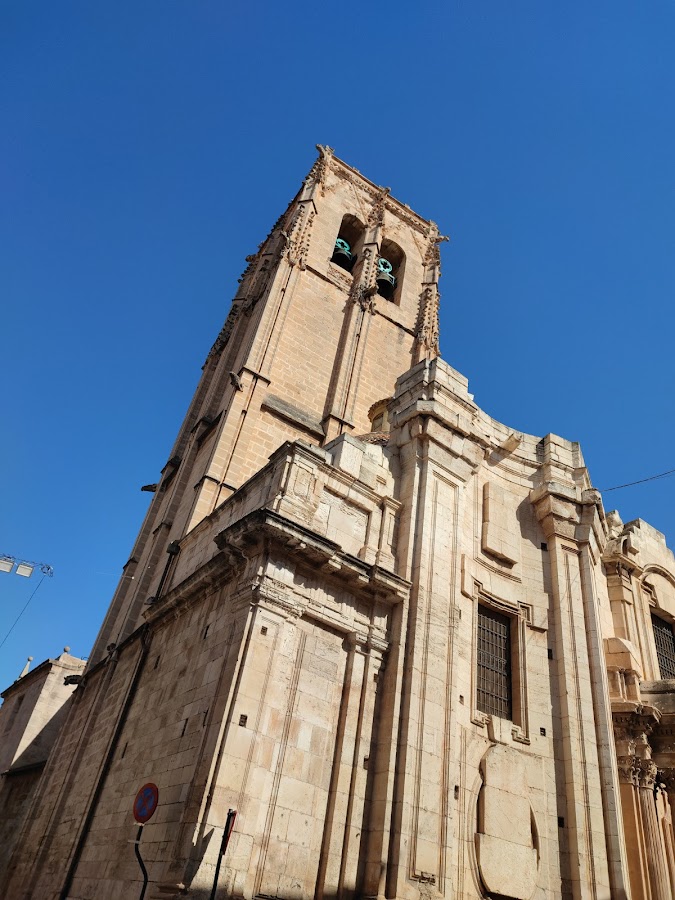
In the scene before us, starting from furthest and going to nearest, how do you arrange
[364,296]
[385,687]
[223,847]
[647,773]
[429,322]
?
[429,322] → [364,296] → [647,773] → [385,687] → [223,847]

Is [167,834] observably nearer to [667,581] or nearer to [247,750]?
[247,750]

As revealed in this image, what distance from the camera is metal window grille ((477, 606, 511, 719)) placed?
1333 cm

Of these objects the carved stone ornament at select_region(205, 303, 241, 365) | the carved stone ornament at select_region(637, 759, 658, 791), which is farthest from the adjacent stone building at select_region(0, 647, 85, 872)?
the carved stone ornament at select_region(637, 759, 658, 791)

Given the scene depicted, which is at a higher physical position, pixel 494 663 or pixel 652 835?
pixel 494 663

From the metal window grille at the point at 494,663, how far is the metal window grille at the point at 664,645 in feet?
21.7

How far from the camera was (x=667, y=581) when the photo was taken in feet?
65.3

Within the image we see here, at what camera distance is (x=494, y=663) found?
1390cm

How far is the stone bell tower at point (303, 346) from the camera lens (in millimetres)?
19812

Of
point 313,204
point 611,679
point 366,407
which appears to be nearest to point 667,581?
point 611,679

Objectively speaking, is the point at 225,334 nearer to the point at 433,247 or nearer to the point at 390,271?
the point at 390,271

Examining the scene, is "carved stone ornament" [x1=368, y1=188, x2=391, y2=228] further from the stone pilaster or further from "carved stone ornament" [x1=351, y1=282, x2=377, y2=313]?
the stone pilaster

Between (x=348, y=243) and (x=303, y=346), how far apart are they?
9.86 metres

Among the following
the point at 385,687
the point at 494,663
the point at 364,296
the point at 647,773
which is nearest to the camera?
the point at 385,687

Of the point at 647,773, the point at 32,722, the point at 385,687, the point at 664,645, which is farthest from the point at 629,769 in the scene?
the point at 32,722
